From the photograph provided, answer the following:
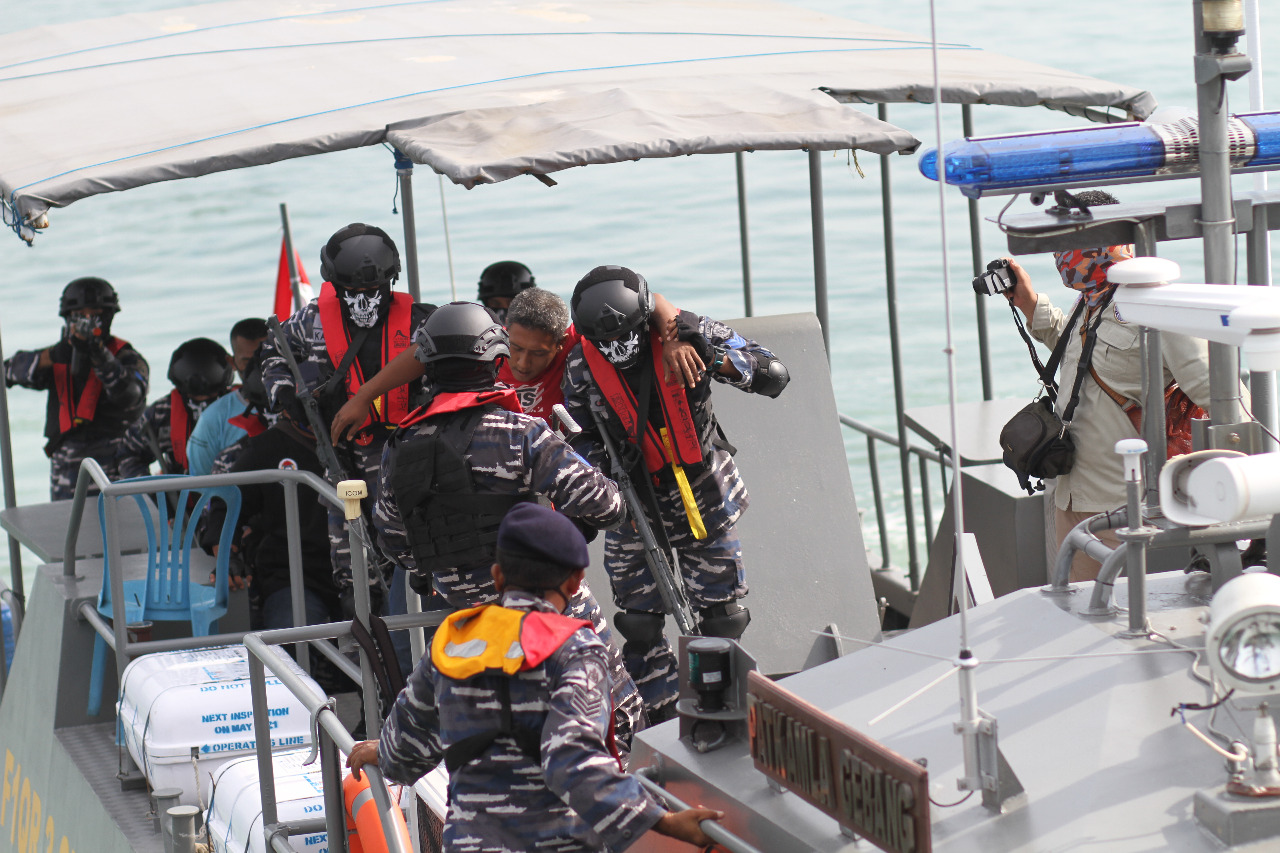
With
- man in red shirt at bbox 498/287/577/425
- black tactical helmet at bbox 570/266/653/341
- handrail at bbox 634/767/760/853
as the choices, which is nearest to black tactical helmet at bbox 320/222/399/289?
man in red shirt at bbox 498/287/577/425

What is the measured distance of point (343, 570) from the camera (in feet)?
21.1

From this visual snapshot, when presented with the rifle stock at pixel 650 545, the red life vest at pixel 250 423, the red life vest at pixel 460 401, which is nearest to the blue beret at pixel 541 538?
the red life vest at pixel 460 401

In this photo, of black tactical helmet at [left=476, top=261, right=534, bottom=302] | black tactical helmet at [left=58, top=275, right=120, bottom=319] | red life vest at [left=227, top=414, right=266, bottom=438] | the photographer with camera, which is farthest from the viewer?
black tactical helmet at [left=58, top=275, right=120, bottom=319]

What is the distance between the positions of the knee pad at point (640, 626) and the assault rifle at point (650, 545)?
113mm

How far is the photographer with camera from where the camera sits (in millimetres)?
5410

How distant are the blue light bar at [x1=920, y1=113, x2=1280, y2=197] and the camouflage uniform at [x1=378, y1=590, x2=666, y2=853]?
137cm

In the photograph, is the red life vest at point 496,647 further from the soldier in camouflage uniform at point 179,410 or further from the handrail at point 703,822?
the soldier in camouflage uniform at point 179,410

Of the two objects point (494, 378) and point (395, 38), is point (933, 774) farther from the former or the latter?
point (395, 38)

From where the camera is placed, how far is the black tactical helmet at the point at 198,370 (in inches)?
314

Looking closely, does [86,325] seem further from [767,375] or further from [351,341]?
[767,375]

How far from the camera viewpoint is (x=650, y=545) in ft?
19.0

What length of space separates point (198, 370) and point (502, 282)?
1.65m

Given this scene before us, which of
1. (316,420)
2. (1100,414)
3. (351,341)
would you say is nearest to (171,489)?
(316,420)

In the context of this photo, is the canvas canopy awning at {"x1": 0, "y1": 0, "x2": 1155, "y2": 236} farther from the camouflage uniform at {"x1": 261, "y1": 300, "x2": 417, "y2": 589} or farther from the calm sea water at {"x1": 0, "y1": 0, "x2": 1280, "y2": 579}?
the calm sea water at {"x1": 0, "y1": 0, "x2": 1280, "y2": 579}
